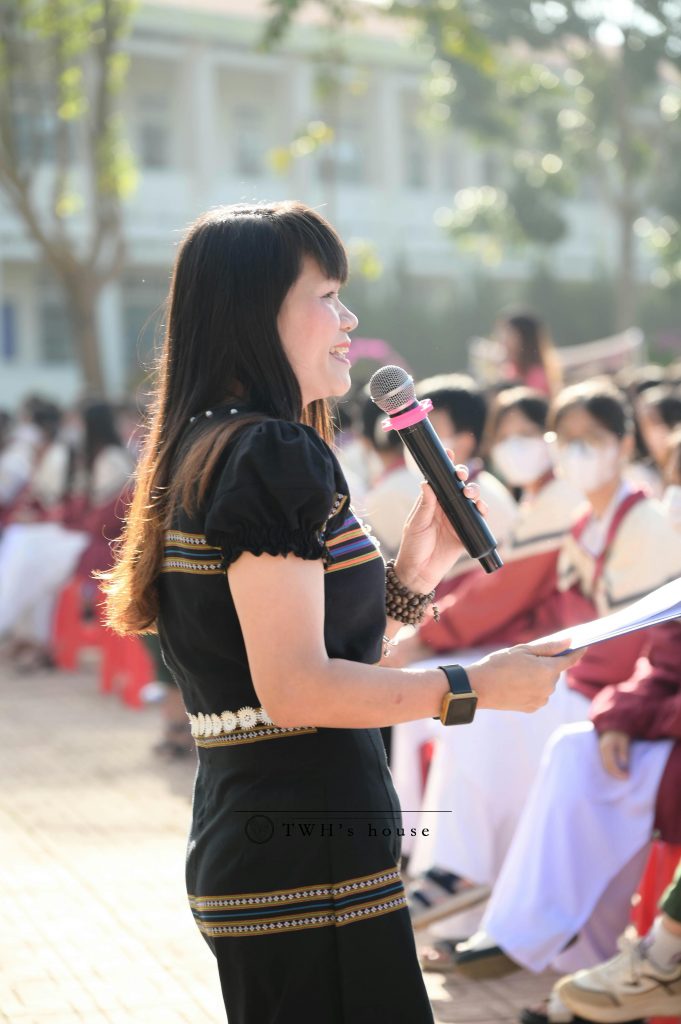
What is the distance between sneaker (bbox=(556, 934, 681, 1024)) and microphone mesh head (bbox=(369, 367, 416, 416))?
1794 millimetres

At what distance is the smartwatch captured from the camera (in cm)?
201

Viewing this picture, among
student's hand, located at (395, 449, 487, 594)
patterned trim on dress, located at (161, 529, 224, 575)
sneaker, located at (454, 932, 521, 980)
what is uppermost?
patterned trim on dress, located at (161, 529, 224, 575)

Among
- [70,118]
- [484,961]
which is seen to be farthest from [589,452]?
[70,118]

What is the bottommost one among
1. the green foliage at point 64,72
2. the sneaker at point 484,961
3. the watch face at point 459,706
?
the sneaker at point 484,961

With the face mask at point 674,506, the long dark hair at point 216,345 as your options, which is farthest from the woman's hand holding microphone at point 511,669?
the face mask at point 674,506

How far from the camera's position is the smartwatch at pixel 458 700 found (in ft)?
6.58

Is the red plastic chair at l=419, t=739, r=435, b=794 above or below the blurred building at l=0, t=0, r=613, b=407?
below

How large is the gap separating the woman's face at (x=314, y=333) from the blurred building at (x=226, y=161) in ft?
79.0

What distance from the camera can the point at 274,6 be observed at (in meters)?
9.45

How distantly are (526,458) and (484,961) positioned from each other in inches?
73.6

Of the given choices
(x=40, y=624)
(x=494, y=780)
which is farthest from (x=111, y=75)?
(x=494, y=780)

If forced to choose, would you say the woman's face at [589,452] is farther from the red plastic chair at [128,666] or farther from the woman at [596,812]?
the red plastic chair at [128,666]

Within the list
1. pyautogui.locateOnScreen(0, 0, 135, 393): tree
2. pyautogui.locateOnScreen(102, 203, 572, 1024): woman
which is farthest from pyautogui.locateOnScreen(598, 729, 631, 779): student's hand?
pyautogui.locateOnScreen(0, 0, 135, 393): tree

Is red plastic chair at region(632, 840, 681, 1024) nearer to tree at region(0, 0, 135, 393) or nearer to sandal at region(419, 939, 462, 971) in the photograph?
sandal at region(419, 939, 462, 971)
